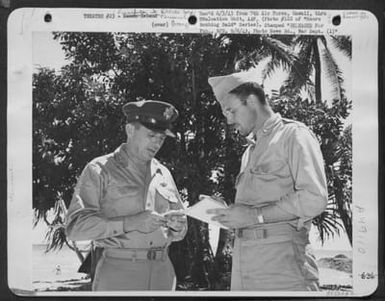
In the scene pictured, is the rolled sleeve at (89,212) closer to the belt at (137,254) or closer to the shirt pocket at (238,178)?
the belt at (137,254)

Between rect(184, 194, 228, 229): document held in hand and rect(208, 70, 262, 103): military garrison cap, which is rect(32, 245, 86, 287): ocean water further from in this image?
rect(208, 70, 262, 103): military garrison cap

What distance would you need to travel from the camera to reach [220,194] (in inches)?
142

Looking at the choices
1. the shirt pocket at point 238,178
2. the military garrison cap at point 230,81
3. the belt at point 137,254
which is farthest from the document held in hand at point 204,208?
the military garrison cap at point 230,81

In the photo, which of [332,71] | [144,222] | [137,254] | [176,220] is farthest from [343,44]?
[137,254]

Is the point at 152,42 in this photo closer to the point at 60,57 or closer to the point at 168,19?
the point at 168,19

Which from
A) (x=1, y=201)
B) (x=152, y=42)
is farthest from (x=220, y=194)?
(x=1, y=201)

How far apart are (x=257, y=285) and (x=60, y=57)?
1.42m

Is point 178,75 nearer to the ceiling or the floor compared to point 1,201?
nearer to the ceiling

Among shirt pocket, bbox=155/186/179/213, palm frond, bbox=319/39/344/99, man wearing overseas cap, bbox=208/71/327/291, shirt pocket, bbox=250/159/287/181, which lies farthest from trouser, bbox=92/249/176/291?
palm frond, bbox=319/39/344/99

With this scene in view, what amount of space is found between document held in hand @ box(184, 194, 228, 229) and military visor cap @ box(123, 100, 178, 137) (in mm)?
345

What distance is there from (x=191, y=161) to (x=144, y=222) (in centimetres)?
36

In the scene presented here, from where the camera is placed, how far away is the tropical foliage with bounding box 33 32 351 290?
360cm

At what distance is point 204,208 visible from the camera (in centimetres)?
361

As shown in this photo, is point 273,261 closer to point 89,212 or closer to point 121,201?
point 121,201
